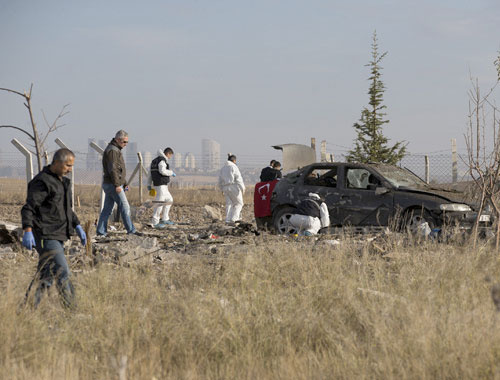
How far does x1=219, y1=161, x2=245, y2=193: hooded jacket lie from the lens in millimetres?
14961

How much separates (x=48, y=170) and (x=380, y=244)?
466 cm

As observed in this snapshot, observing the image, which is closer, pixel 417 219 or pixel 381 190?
pixel 417 219

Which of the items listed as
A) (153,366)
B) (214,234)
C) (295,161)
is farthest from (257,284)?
(295,161)

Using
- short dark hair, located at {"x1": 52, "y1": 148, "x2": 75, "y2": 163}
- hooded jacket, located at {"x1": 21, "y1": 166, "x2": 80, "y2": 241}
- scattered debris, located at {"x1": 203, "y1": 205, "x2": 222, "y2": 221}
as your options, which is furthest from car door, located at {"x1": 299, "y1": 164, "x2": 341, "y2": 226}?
scattered debris, located at {"x1": 203, "y1": 205, "x2": 222, "y2": 221}

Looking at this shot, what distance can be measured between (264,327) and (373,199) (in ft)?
20.5

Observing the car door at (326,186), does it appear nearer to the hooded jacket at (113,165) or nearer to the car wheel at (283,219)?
the car wheel at (283,219)

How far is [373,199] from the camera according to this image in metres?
10.8

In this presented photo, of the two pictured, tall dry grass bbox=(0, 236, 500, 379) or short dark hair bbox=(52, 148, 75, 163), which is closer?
tall dry grass bbox=(0, 236, 500, 379)

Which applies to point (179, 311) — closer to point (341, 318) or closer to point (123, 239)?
point (341, 318)

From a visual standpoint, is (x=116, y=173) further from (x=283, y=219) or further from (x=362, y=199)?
(x=362, y=199)

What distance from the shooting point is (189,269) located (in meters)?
7.32

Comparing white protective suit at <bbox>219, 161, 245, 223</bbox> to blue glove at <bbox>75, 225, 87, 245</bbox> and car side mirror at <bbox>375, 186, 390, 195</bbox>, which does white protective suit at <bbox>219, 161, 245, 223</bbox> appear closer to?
car side mirror at <bbox>375, 186, 390, 195</bbox>

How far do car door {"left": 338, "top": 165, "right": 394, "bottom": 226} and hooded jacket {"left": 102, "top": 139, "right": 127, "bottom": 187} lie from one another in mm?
3912

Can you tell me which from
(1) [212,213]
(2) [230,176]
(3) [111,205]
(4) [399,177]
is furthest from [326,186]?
(1) [212,213]
